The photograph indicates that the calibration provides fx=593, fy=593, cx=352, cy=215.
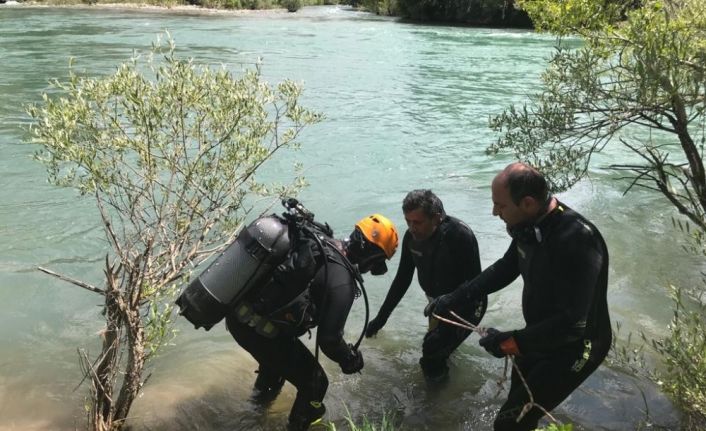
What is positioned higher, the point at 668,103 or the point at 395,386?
the point at 668,103

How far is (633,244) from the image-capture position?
9312mm

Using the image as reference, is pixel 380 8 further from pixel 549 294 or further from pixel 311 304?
pixel 549 294

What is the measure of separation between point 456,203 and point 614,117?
6.71 m

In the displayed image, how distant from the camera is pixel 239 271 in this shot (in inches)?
143

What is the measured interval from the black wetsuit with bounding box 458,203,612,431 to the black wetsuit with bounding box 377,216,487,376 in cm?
87

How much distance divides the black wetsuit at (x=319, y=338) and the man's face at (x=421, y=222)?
84 cm

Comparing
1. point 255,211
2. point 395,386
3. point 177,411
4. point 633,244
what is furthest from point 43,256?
point 633,244

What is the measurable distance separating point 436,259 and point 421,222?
0.43 metres

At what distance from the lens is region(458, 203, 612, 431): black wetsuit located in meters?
3.34

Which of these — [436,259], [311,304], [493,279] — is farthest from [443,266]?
[311,304]

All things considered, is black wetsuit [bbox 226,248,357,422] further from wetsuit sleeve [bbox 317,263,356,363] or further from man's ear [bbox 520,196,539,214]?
man's ear [bbox 520,196,539,214]

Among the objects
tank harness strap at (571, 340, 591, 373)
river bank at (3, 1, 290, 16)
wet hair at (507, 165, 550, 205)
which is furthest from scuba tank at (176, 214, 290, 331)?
river bank at (3, 1, 290, 16)

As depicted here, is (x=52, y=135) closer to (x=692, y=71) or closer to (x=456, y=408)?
(x=456, y=408)

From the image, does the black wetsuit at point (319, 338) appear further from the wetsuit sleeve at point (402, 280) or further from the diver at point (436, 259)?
the wetsuit sleeve at point (402, 280)
